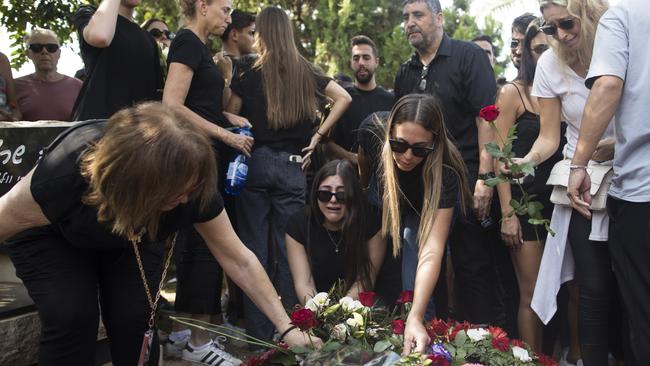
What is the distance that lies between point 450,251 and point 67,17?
356cm

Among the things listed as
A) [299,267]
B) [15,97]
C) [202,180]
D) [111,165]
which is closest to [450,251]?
[299,267]

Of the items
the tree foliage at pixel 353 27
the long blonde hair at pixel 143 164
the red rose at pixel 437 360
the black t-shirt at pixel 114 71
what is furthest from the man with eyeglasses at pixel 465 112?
the tree foliage at pixel 353 27

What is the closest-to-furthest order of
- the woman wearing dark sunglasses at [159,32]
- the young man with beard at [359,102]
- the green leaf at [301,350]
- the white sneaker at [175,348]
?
the green leaf at [301,350] → the white sneaker at [175,348] → the young man with beard at [359,102] → the woman wearing dark sunglasses at [159,32]

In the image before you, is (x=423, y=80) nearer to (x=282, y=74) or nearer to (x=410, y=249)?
(x=282, y=74)

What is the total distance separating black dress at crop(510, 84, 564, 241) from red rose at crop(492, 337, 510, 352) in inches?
37.6

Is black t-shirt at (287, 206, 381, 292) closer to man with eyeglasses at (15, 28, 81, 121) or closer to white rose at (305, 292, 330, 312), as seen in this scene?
white rose at (305, 292, 330, 312)

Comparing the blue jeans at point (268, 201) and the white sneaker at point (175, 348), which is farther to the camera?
the blue jeans at point (268, 201)

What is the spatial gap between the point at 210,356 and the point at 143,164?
201 cm

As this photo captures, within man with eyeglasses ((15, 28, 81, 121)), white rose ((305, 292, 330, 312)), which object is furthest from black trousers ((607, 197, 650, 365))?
man with eyeglasses ((15, 28, 81, 121))

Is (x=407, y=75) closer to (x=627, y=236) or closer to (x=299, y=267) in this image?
(x=299, y=267)

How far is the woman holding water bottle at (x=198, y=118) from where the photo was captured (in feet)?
12.3

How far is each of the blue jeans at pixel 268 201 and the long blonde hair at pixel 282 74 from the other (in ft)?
0.76

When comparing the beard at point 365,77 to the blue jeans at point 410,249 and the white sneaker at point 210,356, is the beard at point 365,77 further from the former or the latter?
the white sneaker at point 210,356

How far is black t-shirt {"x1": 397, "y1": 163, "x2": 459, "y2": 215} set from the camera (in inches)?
128
